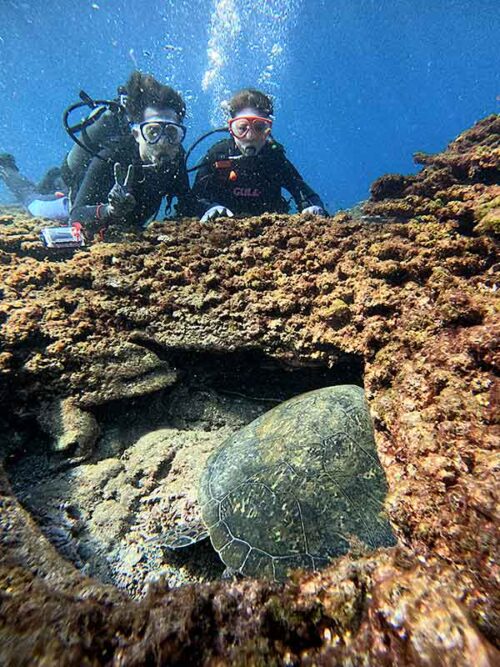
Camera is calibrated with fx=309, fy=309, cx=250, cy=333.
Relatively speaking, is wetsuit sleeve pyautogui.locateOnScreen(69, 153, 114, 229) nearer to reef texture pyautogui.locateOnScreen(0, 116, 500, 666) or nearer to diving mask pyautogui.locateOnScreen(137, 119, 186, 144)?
diving mask pyautogui.locateOnScreen(137, 119, 186, 144)

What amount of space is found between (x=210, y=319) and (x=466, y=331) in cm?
190

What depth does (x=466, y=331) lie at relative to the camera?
180 centimetres

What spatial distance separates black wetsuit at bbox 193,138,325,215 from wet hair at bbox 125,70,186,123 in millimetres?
1192

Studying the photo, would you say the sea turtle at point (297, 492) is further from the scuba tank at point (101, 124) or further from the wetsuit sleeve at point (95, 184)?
the scuba tank at point (101, 124)

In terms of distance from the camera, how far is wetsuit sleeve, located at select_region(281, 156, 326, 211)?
22.1 ft

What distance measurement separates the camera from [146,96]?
6004 millimetres

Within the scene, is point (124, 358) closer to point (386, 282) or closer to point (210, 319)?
point (210, 319)

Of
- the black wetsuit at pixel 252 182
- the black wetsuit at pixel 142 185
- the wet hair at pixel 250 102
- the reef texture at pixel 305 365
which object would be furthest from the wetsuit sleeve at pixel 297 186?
the reef texture at pixel 305 365

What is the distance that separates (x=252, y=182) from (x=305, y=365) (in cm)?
541

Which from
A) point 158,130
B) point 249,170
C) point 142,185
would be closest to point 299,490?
point 142,185

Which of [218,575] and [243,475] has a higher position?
[243,475]

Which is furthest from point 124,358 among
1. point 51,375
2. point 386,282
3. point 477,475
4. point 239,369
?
point 477,475

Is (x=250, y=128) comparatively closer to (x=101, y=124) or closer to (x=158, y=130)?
(x=158, y=130)

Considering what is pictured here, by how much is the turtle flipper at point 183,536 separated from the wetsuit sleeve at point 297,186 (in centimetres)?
628
